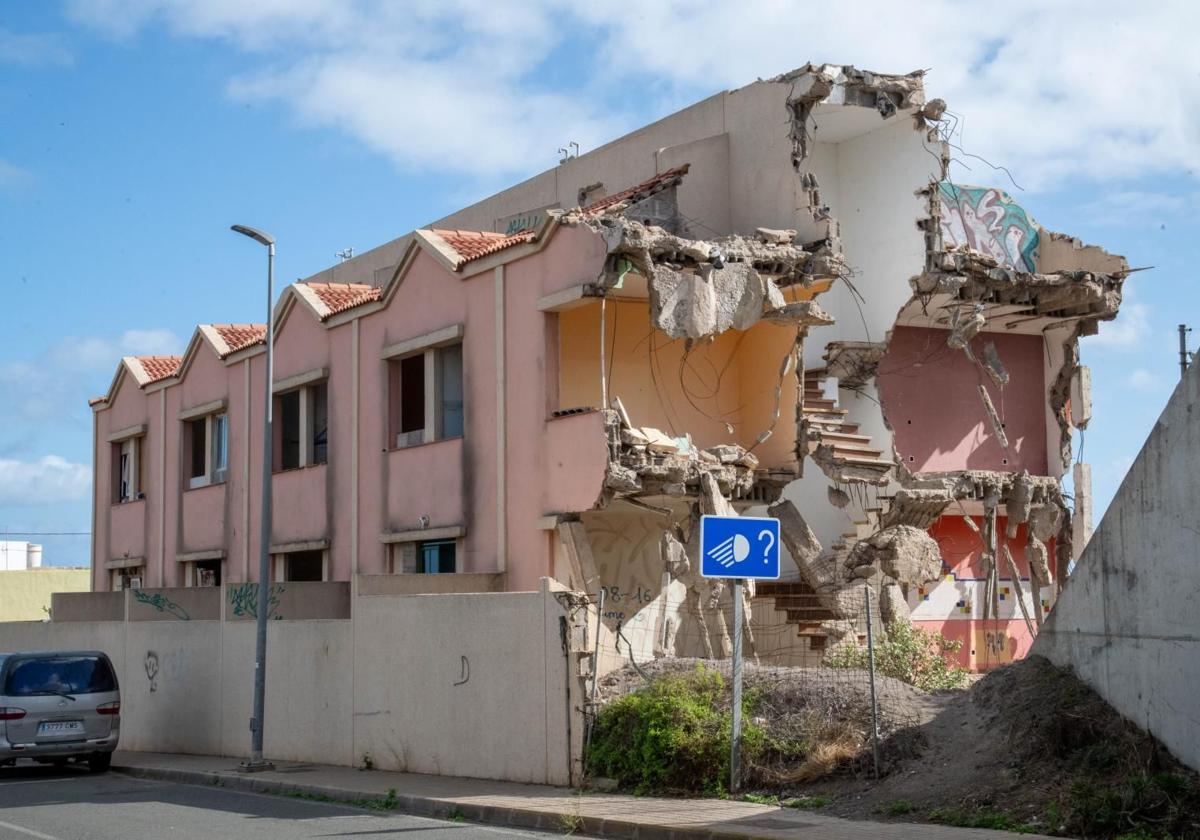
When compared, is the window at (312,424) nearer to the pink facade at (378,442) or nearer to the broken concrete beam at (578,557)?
the pink facade at (378,442)

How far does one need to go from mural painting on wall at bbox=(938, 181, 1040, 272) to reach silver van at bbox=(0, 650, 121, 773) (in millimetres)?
16152

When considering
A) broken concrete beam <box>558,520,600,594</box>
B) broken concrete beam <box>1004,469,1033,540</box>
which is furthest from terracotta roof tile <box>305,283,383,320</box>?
broken concrete beam <box>1004,469,1033,540</box>

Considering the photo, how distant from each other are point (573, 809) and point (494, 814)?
3.08 ft

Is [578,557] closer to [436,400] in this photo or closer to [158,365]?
[436,400]

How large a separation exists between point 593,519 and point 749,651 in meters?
3.03

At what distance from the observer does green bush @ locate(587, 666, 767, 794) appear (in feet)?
46.1

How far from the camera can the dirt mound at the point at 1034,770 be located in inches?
423

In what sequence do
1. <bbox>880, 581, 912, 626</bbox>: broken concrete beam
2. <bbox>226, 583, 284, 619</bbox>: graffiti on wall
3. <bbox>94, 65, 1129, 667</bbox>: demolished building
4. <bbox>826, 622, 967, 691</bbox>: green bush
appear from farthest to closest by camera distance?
<bbox>880, 581, 912, 626</bbox>: broken concrete beam
<bbox>226, 583, 284, 619</bbox>: graffiti on wall
<bbox>94, 65, 1129, 667</bbox>: demolished building
<bbox>826, 622, 967, 691</bbox>: green bush

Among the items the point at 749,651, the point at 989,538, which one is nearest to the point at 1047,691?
the point at 749,651

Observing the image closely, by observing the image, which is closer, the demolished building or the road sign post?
the road sign post

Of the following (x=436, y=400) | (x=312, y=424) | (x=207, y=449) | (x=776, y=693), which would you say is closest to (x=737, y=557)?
(x=776, y=693)

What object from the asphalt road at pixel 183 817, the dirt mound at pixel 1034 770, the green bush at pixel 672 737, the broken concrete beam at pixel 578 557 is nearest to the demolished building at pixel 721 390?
the broken concrete beam at pixel 578 557

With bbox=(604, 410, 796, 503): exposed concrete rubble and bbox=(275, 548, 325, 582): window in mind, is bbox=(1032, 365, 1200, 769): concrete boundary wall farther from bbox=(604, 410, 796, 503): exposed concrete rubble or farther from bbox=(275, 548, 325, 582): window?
bbox=(275, 548, 325, 582): window

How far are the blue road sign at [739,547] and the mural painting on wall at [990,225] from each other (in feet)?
45.6
